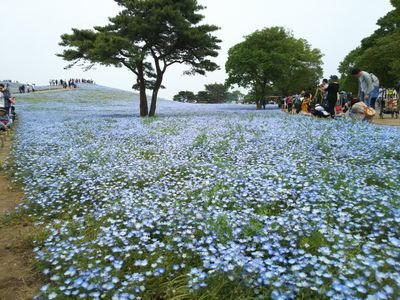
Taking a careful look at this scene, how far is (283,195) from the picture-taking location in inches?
177

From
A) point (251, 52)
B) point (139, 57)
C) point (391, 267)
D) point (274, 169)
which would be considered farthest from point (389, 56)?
point (391, 267)

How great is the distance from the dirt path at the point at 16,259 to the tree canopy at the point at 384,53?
32.0m

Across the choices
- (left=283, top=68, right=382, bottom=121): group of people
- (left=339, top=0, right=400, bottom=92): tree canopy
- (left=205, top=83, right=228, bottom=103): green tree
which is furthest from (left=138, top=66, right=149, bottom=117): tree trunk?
(left=205, top=83, right=228, bottom=103): green tree

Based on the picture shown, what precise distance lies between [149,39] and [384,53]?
984 inches

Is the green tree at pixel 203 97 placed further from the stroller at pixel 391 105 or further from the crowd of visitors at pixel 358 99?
the stroller at pixel 391 105

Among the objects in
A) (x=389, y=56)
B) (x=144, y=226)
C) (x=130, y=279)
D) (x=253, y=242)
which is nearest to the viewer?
(x=130, y=279)

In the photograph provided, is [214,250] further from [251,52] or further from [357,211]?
[251,52]

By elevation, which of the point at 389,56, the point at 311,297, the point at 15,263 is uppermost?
the point at 389,56

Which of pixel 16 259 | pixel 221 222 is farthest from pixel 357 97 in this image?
pixel 16 259

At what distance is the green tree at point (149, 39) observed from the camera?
799 inches

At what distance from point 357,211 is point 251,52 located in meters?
36.3

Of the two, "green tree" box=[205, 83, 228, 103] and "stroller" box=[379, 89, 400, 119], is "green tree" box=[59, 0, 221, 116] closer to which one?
"stroller" box=[379, 89, 400, 119]

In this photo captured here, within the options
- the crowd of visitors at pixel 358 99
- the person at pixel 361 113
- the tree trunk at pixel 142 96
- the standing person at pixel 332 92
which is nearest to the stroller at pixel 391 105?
the crowd of visitors at pixel 358 99

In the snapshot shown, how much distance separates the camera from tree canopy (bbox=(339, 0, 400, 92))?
2906cm
